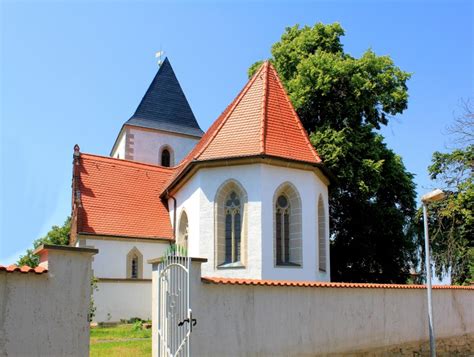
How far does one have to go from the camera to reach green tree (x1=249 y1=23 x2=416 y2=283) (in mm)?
21141

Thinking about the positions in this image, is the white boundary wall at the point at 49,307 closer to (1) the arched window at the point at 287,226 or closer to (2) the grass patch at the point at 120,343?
(2) the grass patch at the point at 120,343

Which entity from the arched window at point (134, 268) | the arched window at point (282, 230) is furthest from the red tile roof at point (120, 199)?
the arched window at point (282, 230)

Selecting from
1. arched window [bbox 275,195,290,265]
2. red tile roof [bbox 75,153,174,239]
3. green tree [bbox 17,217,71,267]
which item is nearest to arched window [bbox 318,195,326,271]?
arched window [bbox 275,195,290,265]

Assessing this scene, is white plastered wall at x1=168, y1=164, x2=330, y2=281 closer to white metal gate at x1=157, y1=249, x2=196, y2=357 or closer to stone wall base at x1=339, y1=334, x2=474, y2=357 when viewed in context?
stone wall base at x1=339, y1=334, x2=474, y2=357

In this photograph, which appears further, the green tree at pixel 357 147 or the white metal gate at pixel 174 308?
the green tree at pixel 357 147

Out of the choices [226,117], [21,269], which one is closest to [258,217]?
[226,117]

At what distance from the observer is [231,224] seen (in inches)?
618

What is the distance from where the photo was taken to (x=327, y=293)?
10.5 metres

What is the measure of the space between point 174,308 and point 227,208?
7837 mm

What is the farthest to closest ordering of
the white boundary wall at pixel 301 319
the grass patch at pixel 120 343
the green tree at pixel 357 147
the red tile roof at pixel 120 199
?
1. the green tree at pixel 357 147
2. the red tile roof at pixel 120 199
3. the grass patch at pixel 120 343
4. the white boundary wall at pixel 301 319

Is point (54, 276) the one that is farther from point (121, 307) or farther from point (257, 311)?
point (121, 307)

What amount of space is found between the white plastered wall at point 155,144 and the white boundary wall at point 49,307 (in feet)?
79.1

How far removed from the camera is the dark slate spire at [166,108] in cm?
3238

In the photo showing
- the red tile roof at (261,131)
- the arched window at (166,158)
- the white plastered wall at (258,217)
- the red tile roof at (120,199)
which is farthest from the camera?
the arched window at (166,158)
